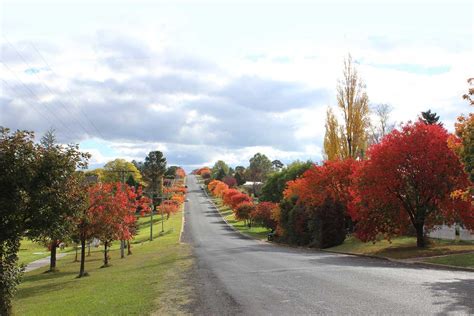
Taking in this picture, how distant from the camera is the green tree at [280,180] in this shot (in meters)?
83.0

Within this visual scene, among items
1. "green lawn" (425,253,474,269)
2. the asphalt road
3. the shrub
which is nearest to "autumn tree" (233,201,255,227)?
the shrub

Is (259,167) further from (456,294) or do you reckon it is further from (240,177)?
(456,294)

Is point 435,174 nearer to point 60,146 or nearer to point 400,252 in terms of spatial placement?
point 400,252

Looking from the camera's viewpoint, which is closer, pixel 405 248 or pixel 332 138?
pixel 405 248

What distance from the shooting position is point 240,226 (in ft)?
294

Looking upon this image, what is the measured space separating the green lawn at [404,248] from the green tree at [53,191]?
17239 millimetres

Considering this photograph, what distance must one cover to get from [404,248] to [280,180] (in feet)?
194

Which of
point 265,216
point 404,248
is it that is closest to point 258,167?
point 265,216

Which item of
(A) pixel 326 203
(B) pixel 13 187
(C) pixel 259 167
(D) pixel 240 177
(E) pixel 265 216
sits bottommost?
(E) pixel 265 216

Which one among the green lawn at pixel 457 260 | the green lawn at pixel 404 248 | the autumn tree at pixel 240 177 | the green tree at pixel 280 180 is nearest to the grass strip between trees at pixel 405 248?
the green lawn at pixel 404 248

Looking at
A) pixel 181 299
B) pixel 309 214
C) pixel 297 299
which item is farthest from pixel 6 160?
pixel 309 214

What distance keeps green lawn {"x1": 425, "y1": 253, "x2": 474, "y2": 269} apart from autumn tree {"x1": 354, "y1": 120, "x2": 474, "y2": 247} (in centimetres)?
569

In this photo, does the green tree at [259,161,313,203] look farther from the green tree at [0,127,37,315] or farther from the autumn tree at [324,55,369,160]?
the green tree at [0,127,37,315]

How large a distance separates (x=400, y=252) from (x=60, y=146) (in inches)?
767
